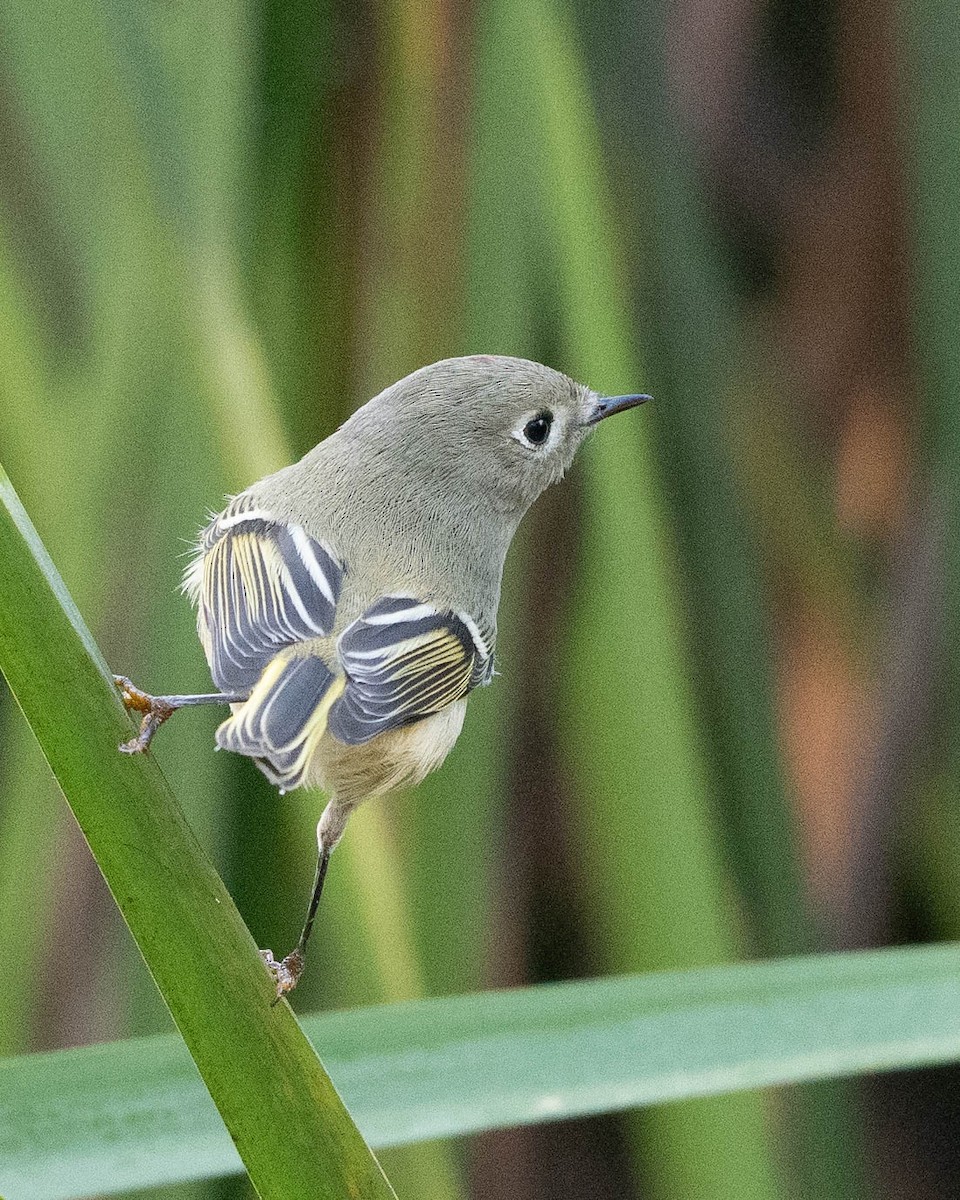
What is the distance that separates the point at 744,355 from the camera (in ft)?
4.47

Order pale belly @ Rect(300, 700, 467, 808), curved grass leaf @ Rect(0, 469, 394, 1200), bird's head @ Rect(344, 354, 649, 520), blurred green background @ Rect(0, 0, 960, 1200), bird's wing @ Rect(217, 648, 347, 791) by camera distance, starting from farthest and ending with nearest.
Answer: blurred green background @ Rect(0, 0, 960, 1200) → bird's head @ Rect(344, 354, 649, 520) → pale belly @ Rect(300, 700, 467, 808) → bird's wing @ Rect(217, 648, 347, 791) → curved grass leaf @ Rect(0, 469, 394, 1200)

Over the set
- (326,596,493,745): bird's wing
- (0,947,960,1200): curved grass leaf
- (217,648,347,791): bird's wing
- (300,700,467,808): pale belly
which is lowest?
(0,947,960,1200): curved grass leaf

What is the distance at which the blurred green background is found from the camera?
1.08 metres

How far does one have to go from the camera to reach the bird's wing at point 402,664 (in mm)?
708

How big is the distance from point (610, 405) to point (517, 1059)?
0.47 m

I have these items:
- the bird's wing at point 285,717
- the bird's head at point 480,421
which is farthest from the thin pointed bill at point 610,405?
the bird's wing at point 285,717

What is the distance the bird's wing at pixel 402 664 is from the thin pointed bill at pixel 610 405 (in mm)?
191

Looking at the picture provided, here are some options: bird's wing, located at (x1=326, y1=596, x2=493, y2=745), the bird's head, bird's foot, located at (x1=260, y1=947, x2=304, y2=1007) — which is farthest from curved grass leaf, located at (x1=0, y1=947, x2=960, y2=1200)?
the bird's head

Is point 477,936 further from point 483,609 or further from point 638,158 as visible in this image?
point 638,158

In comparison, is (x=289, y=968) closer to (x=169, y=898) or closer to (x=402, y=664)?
(x=402, y=664)

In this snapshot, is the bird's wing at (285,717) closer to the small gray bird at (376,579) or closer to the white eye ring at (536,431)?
the small gray bird at (376,579)

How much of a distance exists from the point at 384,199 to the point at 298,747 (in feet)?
2.46

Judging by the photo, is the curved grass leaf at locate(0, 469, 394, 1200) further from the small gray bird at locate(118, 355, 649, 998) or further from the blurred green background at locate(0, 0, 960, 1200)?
the blurred green background at locate(0, 0, 960, 1200)

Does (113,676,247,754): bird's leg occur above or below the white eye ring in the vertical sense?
above
